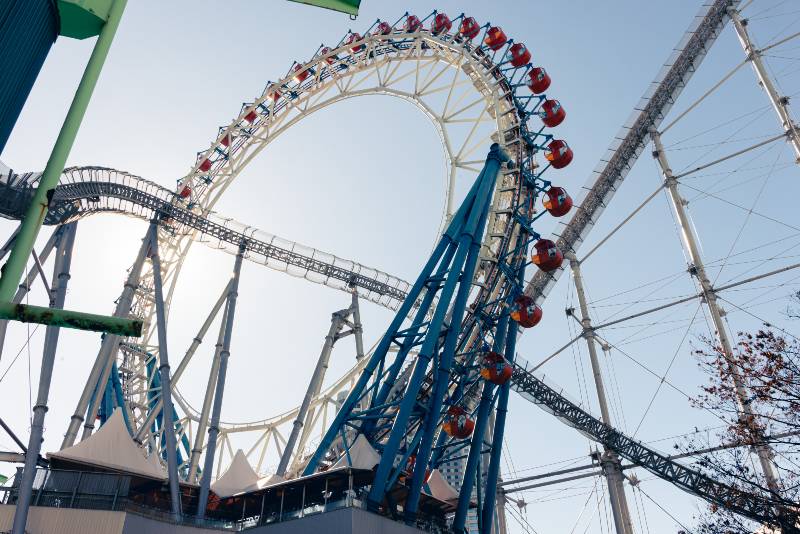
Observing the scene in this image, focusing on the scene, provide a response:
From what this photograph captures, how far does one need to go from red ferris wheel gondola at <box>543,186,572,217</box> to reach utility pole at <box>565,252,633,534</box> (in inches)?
133

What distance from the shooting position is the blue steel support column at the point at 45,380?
1571 cm

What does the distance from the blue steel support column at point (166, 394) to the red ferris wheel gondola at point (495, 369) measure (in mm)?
8485

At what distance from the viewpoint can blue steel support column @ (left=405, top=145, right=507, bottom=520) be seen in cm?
1780

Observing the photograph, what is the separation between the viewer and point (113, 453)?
62.4ft

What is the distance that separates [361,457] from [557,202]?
1015 cm

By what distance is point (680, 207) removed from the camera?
2352 cm

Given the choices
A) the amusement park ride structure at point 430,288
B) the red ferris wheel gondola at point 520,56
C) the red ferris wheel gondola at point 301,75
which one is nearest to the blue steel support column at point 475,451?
the amusement park ride structure at point 430,288

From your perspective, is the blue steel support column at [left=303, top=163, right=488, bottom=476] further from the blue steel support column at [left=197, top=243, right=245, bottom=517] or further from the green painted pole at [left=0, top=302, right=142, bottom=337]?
the green painted pole at [left=0, top=302, right=142, bottom=337]

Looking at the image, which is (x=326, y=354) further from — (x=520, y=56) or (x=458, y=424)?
(x=520, y=56)

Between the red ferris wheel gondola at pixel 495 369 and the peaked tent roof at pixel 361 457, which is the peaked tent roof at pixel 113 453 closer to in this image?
the peaked tent roof at pixel 361 457

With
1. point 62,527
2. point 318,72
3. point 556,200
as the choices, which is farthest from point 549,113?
point 62,527

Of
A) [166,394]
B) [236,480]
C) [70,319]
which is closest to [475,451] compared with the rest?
[236,480]

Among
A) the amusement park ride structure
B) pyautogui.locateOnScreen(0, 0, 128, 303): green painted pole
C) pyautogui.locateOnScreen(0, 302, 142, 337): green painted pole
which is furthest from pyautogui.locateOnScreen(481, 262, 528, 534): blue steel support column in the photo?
pyautogui.locateOnScreen(0, 302, 142, 337): green painted pole

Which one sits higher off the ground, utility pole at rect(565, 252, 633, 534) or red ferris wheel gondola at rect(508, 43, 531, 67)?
red ferris wheel gondola at rect(508, 43, 531, 67)
